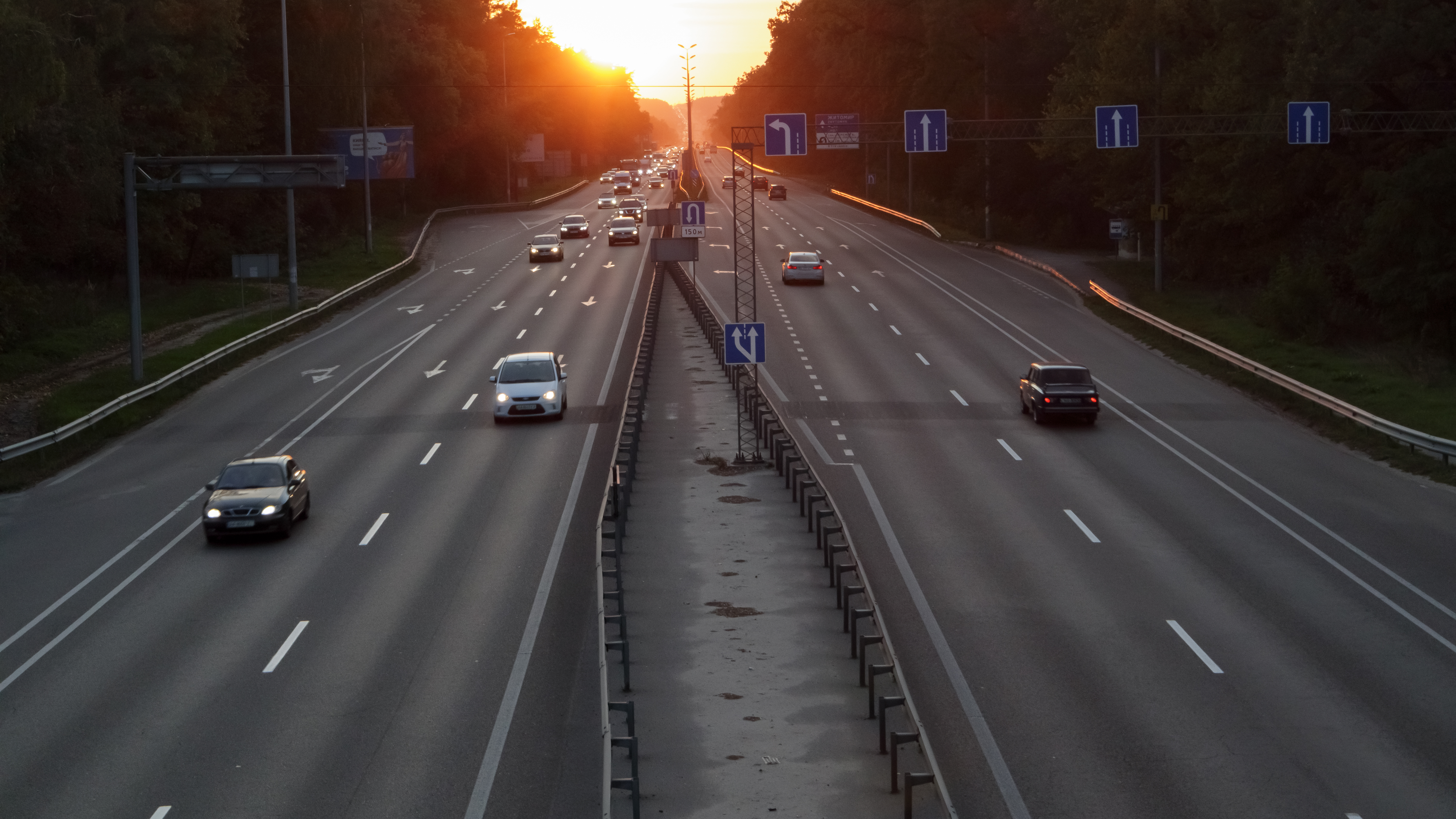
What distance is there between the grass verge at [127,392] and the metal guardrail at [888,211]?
1349 inches

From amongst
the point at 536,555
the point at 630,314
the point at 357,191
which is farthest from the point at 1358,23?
the point at 357,191

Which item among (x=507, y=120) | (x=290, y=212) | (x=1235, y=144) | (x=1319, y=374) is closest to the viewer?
(x=1319, y=374)

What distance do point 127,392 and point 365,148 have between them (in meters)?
32.1

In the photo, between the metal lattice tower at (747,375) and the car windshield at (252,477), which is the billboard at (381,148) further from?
the car windshield at (252,477)

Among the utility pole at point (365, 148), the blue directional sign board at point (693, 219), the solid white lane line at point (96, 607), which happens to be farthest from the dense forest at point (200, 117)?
the blue directional sign board at point (693, 219)

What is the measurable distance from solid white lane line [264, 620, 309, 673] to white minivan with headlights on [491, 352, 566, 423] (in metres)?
15.1

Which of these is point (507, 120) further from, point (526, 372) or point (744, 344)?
point (744, 344)

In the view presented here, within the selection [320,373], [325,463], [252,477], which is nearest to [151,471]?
[325,463]

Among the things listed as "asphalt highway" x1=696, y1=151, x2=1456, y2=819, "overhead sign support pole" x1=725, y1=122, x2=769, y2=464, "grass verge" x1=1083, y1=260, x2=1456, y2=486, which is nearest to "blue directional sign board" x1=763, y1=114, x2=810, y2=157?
"overhead sign support pole" x1=725, y1=122, x2=769, y2=464

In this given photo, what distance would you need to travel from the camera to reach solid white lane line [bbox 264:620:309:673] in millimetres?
17188

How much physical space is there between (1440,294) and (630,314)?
28.0 meters

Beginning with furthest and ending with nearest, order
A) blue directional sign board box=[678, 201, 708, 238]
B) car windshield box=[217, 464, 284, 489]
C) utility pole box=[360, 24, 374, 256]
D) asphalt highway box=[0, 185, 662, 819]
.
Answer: utility pole box=[360, 24, 374, 256] < blue directional sign board box=[678, 201, 708, 238] < car windshield box=[217, 464, 284, 489] < asphalt highway box=[0, 185, 662, 819]

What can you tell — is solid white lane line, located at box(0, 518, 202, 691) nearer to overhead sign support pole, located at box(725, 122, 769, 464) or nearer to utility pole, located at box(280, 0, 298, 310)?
overhead sign support pole, located at box(725, 122, 769, 464)

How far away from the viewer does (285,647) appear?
1800cm
